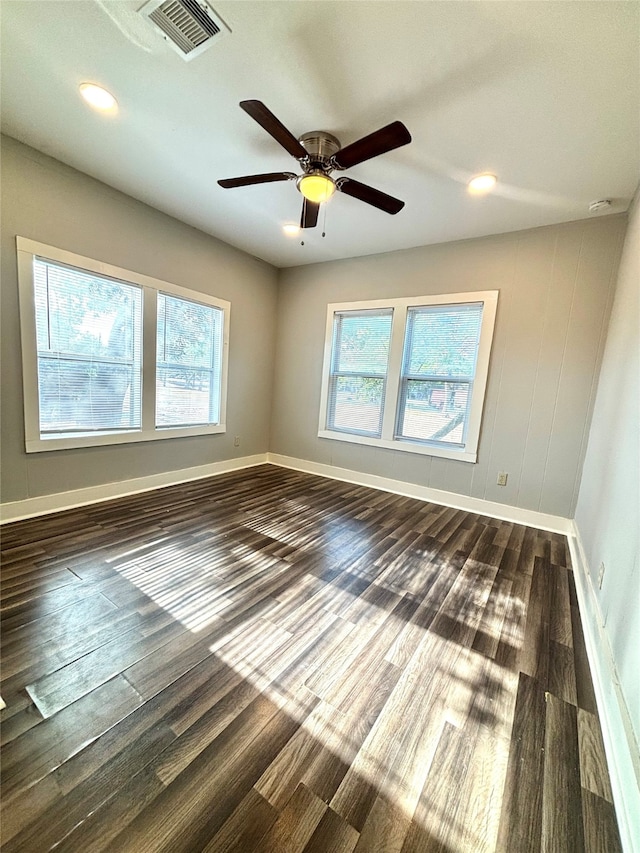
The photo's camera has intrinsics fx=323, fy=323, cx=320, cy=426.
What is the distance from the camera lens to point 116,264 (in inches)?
116

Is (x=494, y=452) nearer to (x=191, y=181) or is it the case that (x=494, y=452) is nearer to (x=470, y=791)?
(x=470, y=791)

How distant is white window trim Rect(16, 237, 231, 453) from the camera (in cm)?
247

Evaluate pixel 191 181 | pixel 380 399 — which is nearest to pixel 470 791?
pixel 380 399

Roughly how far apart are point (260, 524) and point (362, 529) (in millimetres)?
891

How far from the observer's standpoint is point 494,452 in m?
3.38

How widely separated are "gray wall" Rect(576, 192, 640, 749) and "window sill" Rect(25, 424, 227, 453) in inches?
147

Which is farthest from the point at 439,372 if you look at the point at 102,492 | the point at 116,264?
the point at 102,492

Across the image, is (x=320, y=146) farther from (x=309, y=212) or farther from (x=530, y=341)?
(x=530, y=341)

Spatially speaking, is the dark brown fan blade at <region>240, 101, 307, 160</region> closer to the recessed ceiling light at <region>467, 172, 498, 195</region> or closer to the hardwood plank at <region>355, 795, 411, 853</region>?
the recessed ceiling light at <region>467, 172, 498, 195</region>

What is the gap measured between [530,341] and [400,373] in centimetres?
131

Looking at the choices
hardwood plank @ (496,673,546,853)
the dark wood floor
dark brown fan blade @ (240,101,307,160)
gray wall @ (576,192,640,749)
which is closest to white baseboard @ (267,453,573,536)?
gray wall @ (576,192,640,749)

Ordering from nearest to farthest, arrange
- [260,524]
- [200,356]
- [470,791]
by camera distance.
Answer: [470,791]
[260,524]
[200,356]

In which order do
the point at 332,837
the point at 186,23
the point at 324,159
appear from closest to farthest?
1. the point at 332,837
2. the point at 186,23
3. the point at 324,159

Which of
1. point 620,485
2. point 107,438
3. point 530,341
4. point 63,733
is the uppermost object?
point 530,341
